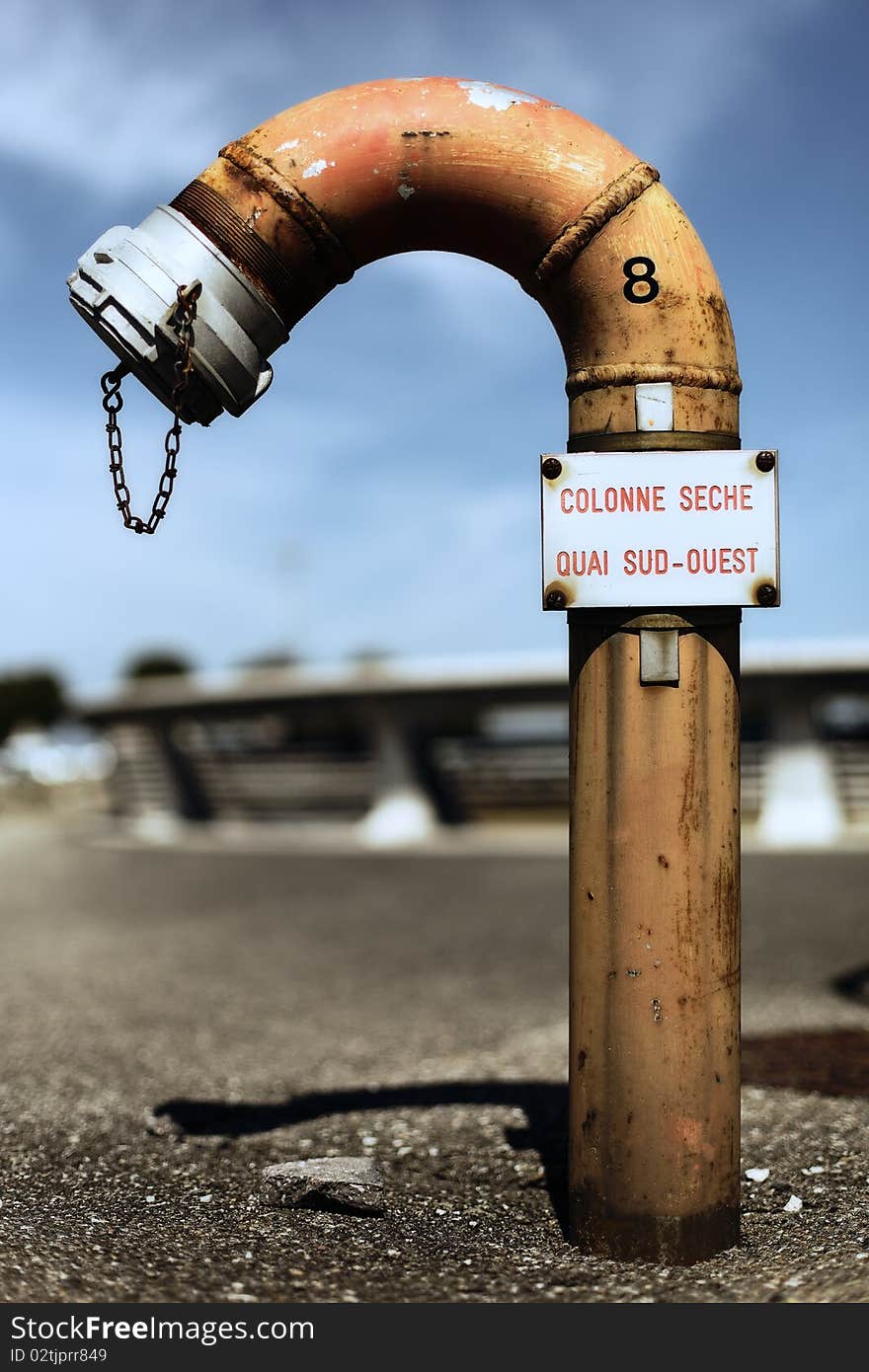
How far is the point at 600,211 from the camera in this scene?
340 cm

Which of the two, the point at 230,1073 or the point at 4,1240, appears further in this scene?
the point at 230,1073

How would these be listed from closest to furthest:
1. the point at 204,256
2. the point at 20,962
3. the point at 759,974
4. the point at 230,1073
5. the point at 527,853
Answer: the point at 204,256 → the point at 230,1073 → the point at 759,974 → the point at 20,962 → the point at 527,853

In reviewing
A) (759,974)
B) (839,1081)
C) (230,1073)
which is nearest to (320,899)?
(759,974)

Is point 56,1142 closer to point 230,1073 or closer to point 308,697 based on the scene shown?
point 230,1073

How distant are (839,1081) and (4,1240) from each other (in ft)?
10.7

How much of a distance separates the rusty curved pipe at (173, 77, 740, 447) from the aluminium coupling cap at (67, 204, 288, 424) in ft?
0.22

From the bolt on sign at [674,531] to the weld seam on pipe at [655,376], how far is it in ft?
0.63

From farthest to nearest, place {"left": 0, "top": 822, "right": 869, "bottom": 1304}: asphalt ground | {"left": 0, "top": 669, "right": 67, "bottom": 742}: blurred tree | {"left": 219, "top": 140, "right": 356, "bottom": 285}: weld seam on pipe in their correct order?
{"left": 0, "top": 669, "right": 67, "bottom": 742}: blurred tree → {"left": 219, "top": 140, "right": 356, "bottom": 285}: weld seam on pipe → {"left": 0, "top": 822, "right": 869, "bottom": 1304}: asphalt ground

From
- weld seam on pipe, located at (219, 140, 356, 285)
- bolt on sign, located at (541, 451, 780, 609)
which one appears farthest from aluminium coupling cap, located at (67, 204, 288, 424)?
bolt on sign, located at (541, 451, 780, 609)

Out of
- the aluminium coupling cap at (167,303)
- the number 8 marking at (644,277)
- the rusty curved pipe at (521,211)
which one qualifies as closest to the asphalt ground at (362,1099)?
the rusty curved pipe at (521,211)

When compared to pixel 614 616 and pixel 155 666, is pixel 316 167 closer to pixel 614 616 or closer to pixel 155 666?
pixel 614 616

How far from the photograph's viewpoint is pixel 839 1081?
5.26 meters

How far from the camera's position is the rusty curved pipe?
3.40 m

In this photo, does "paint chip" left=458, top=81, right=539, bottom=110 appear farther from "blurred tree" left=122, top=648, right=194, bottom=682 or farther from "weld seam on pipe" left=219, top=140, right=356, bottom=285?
"blurred tree" left=122, top=648, right=194, bottom=682
